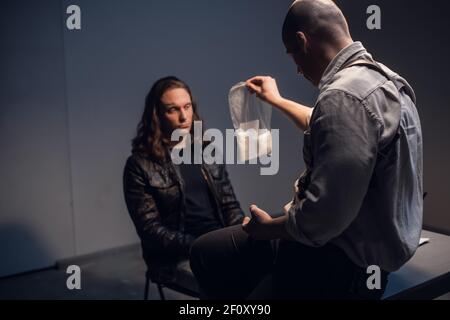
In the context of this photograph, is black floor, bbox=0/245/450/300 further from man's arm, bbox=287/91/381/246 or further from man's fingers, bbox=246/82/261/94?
man's arm, bbox=287/91/381/246

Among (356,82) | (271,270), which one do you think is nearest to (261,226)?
(271,270)

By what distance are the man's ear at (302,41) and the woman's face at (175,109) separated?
0.95 m

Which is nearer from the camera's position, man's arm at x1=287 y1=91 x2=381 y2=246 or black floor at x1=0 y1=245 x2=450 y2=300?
man's arm at x1=287 y1=91 x2=381 y2=246

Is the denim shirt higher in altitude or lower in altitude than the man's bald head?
lower

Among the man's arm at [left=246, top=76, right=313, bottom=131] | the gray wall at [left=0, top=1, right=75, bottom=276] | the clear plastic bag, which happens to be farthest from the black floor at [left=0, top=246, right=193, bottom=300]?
the man's arm at [left=246, top=76, right=313, bottom=131]

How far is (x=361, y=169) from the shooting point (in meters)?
0.89

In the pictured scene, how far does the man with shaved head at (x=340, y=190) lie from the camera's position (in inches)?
35.7

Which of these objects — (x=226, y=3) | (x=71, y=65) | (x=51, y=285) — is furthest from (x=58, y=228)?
(x=226, y=3)

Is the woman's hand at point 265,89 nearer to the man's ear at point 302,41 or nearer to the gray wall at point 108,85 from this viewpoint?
the man's ear at point 302,41

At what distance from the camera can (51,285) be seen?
272cm

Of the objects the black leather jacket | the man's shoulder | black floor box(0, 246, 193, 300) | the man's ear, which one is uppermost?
the man's ear

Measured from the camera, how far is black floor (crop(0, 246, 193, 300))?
258cm

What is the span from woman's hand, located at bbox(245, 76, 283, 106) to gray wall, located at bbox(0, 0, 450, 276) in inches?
67.5
